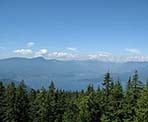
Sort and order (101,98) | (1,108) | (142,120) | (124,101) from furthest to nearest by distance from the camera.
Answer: (1,108) < (101,98) < (124,101) < (142,120)

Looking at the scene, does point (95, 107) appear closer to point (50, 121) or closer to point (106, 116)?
point (106, 116)

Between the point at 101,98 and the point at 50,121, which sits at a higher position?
the point at 101,98

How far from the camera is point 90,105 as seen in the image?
4244 centimetres

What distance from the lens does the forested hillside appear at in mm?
36719

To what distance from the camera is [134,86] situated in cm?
3684

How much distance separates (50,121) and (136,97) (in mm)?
22295

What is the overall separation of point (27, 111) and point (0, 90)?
6.10 metres

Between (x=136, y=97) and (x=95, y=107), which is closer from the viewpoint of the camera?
(x=136, y=97)

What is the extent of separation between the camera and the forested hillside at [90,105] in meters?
36.7

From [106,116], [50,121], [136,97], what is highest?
[136,97]

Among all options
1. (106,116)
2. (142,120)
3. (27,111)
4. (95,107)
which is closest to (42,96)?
(27,111)

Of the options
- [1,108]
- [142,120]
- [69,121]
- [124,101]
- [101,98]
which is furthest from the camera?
[1,108]

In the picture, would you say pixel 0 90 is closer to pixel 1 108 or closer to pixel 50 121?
pixel 1 108

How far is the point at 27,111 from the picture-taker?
54625 mm
